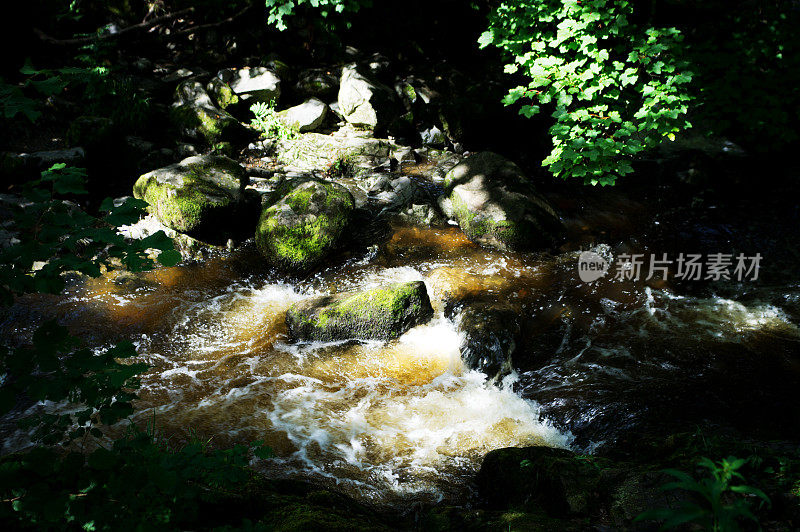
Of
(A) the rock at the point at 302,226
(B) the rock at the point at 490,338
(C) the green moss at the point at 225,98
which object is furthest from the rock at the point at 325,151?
(B) the rock at the point at 490,338

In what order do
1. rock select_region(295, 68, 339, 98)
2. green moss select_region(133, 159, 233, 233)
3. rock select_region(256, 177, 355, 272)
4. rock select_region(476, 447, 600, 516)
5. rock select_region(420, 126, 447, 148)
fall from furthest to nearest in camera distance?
1. rock select_region(295, 68, 339, 98)
2. rock select_region(420, 126, 447, 148)
3. green moss select_region(133, 159, 233, 233)
4. rock select_region(256, 177, 355, 272)
5. rock select_region(476, 447, 600, 516)

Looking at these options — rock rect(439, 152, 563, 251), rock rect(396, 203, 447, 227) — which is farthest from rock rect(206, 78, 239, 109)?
rock rect(439, 152, 563, 251)

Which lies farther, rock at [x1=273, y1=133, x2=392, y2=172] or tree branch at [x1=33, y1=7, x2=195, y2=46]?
rock at [x1=273, y1=133, x2=392, y2=172]

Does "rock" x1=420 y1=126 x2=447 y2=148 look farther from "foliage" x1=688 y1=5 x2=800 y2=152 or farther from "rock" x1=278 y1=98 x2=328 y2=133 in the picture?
"foliage" x1=688 y1=5 x2=800 y2=152

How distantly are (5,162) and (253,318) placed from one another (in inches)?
218

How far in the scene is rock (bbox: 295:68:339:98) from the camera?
39.4 feet

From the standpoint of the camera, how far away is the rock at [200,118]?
1011cm

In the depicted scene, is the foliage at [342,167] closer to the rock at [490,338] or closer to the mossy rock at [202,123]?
the mossy rock at [202,123]

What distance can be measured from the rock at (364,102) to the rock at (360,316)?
22.9 ft

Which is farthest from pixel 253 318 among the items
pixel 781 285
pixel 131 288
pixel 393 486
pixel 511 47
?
pixel 781 285

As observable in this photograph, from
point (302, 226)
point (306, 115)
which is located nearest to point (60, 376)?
point (302, 226)

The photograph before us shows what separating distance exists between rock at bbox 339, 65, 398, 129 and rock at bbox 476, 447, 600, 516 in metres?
9.64

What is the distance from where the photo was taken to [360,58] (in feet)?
43.4

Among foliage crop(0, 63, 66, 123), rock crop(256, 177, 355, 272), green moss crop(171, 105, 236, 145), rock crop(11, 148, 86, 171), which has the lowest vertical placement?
rock crop(256, 177, 355, 272)
